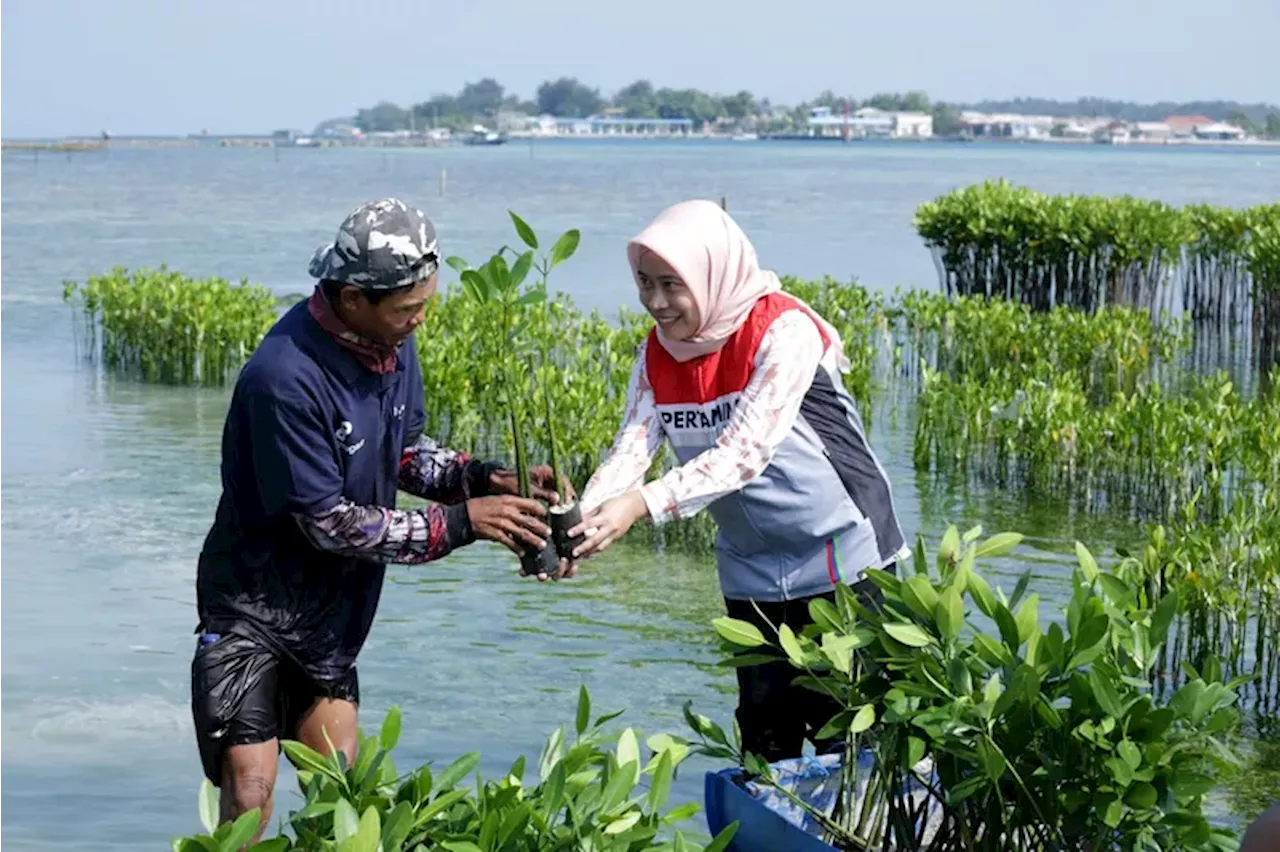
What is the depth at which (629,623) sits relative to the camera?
8266 mm

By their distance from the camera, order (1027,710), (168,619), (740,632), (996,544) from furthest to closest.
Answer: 1. (168,619)
2. (996,544)
3. (740,632)
4. (1027,710)

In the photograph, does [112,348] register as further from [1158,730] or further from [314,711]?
[1158,730]

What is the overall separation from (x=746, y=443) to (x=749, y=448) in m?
0.01

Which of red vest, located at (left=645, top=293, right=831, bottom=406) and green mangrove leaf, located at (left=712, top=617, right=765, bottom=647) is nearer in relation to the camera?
green mangrove leaf, located at (left=712, top=617, right=765, bottom=647)

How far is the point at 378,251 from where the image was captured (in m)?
3.62

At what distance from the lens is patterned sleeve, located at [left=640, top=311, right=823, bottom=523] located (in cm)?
390

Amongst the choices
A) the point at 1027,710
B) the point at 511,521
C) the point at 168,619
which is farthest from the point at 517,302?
the point at 168,619

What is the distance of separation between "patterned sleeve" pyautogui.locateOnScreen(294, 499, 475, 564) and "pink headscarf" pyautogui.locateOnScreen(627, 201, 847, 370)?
0.68m

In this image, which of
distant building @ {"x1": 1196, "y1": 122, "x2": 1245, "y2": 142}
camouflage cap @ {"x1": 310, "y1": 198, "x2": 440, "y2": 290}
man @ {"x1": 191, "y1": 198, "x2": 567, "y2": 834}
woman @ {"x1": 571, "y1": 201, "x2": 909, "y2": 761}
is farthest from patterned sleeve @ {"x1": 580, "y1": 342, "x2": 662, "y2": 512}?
distant building @ {"x1": 1196, "y1": 122, "x2": 1245, "y2": 142}

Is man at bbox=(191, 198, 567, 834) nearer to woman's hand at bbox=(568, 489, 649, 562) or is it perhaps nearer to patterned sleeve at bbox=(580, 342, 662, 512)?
woman's hand at bbox=(568, 489, 649, 562)

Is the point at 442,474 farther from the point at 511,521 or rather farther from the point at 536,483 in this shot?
the point at 511,521

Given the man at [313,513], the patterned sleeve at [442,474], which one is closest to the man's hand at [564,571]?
the man at [313,513]

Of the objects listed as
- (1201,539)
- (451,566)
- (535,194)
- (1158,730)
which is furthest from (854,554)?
(535,194)

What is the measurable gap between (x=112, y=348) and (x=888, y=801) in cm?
1298
